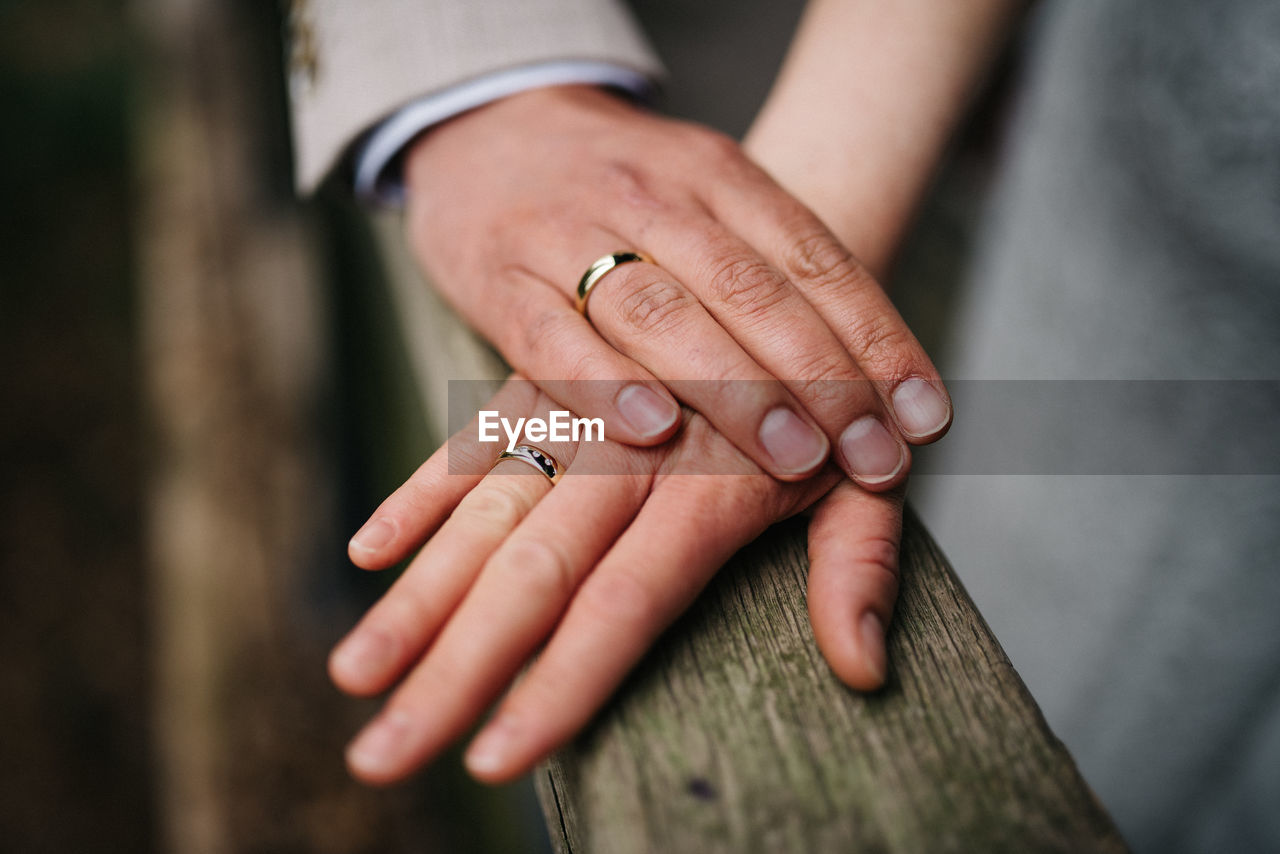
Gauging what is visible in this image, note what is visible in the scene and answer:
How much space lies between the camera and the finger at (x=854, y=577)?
449 millimetres

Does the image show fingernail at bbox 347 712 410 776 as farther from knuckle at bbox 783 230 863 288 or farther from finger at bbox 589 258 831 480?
knuckle at bbox 783 230 863 288

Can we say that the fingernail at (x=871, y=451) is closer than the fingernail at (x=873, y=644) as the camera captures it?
No

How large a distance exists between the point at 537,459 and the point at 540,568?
13 centimetres

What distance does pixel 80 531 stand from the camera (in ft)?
7.47

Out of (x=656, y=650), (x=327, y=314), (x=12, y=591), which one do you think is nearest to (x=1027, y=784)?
(x=656, y=650)

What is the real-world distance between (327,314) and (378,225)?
89 cm

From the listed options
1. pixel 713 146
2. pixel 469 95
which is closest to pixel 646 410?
pixel 713 146

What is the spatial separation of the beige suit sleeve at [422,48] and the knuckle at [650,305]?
0.42 meters

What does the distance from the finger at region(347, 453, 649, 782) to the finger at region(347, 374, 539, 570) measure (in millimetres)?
91

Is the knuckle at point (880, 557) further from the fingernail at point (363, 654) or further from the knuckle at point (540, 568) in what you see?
the fingernail at point (363, 654)

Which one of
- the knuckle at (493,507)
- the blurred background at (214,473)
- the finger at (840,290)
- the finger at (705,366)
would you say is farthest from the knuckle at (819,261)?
the blurred background at (214,473)

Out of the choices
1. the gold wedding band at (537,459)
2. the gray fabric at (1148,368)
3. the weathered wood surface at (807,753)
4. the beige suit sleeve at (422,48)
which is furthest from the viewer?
the beige suit sleeve at (422,48)

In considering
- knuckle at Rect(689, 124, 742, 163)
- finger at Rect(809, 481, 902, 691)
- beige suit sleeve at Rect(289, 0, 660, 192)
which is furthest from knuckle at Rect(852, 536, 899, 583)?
beige suit sleeve at Rect(289, 0, 660, 192)

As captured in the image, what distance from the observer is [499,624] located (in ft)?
1.55
